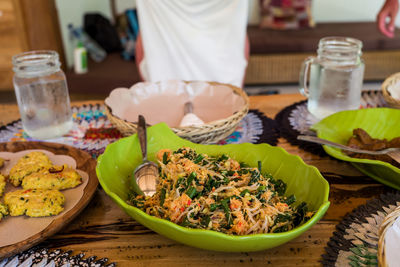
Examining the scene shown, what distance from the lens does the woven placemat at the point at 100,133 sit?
1029 mm

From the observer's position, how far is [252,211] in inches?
24.4

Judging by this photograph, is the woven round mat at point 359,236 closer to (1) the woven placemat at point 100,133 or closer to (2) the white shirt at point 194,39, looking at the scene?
(1) the woven placemat at point 100,133

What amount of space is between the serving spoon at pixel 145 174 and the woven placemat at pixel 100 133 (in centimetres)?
21

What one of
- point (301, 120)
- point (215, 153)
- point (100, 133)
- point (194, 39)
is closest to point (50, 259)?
point (215, 153)

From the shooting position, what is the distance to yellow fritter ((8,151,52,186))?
791 millimetres

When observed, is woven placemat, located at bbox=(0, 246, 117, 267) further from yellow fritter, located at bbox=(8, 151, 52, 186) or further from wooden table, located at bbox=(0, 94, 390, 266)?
yellow fritter, located at bbox=(8, 151, 52, 186)

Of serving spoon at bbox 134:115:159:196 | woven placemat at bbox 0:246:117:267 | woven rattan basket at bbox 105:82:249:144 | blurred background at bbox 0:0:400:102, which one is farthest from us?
blurred background at bbox 0:0:400:102

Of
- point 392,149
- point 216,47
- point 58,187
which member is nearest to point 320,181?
point 392,149

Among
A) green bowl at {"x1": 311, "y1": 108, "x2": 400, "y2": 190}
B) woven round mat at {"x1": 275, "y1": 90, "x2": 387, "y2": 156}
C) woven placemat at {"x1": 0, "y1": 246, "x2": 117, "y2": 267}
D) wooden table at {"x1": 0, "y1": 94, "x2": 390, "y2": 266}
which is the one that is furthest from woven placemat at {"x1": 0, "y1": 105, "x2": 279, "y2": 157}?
woven placemat at {"x1": 0, "y1": 246, "x2": 117, "y2": 267}

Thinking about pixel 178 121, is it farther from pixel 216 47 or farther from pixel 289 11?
pixel 289 11

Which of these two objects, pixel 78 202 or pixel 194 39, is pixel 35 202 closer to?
pixel 78 202

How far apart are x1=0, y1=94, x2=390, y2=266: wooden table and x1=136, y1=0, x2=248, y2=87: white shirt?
3.65 feet

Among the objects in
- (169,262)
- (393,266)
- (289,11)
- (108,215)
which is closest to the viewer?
(393,266)

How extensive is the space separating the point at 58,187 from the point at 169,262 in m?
0.29
